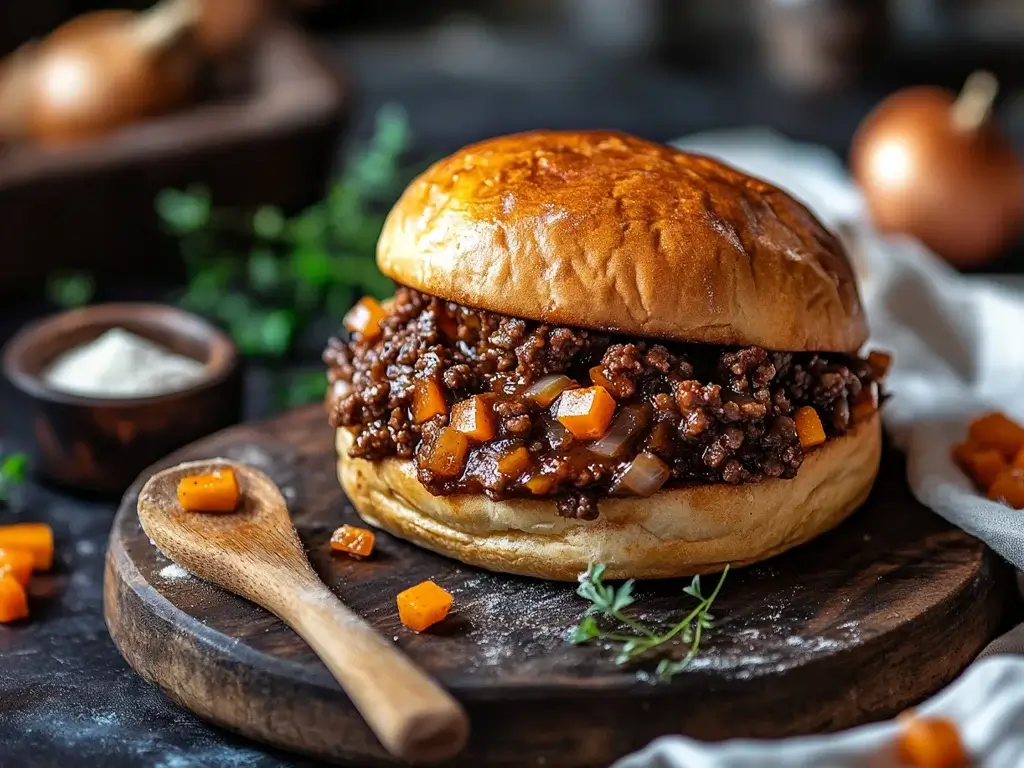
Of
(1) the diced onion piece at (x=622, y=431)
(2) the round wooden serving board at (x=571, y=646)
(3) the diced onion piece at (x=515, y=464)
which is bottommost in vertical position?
(2) the round wooden serving board at (x=571, y=646)

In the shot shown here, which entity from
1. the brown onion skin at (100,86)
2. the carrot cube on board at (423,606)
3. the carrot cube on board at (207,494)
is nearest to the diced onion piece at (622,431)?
the carrot cube on board at (423,606)

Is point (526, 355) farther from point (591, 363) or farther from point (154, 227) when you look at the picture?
point (154, 227)

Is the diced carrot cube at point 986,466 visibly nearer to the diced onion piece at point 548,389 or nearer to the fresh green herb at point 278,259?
the diced onion piece at point 548,389

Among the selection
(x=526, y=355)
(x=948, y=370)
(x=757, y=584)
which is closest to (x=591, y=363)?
(x=526, y=355)

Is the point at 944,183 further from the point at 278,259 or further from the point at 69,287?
the point at 69,287

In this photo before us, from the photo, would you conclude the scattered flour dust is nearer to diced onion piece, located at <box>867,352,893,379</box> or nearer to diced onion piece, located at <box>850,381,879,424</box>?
diced onion piece, located at <box>850,381,879,424</box>

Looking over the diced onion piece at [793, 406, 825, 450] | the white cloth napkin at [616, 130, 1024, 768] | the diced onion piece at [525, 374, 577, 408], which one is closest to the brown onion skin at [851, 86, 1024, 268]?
the white cloth napkin at [616, 130, 1024, 768]
